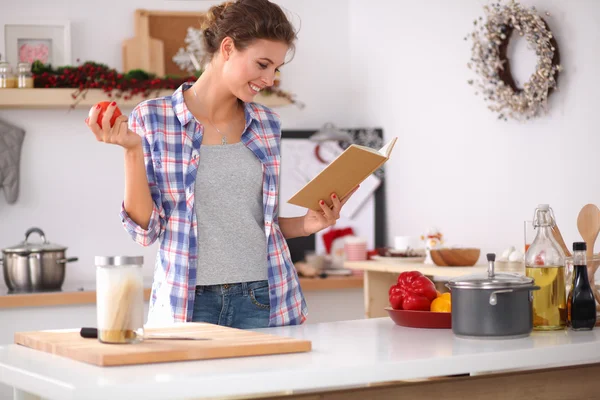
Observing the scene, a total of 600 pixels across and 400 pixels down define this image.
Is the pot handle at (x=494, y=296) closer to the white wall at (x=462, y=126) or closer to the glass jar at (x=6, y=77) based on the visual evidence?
the white wall at (x=462, y=126)

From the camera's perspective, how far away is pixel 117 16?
4332 mm

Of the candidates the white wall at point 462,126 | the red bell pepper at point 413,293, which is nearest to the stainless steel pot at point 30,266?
the white wall at point 462,126

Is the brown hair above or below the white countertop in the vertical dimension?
above

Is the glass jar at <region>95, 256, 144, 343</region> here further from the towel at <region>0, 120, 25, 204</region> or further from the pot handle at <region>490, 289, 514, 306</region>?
the towel at <region>0, 120, 25, 204</region>

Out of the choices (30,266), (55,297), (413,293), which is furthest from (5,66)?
(413,293)

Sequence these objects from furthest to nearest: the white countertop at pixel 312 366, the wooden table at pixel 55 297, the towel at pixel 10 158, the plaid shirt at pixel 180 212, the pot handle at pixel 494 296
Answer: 1. the towel at pixel 10 158
2. the wooden table at pixel 55 297
3. the plaid shirt at pixel 180 212
4. the pot handle at pixel 494 296
5. the white countertop at pixel 312 366

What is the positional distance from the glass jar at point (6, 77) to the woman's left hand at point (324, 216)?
2.28 metres

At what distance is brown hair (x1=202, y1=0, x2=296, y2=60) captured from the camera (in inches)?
82.4

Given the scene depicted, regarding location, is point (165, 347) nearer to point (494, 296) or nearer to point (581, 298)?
point (494, 296)

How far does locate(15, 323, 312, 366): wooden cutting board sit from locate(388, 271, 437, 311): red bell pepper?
1.40 ft

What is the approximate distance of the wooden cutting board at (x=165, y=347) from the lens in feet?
4.43

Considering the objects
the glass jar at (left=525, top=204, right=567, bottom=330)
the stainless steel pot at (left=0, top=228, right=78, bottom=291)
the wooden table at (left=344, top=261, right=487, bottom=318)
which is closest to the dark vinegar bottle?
the glass jar at (left=525, top=204, right=567, bottom=330)

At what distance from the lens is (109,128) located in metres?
1.63

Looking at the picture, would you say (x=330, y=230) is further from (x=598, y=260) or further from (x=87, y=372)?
(x=87, y=372)
